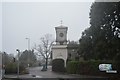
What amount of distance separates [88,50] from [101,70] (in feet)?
9.07

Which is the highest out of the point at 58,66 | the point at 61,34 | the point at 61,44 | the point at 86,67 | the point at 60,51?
the point at 61,34

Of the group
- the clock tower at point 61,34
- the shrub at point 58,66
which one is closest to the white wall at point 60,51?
the clock tower at point 61,34

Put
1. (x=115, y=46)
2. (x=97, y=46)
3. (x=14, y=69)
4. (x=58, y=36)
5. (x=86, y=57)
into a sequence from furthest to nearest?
1. (x=58, y=36)
2. (x=14, y=69)
3. (x=86, y=57)
4. (x=97, y=46)
5. (x=115, y=46)

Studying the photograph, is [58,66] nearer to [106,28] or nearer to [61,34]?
[61,34]

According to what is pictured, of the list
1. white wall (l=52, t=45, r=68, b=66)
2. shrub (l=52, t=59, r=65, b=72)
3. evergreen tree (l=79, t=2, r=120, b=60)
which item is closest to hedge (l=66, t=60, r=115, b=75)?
evergreen tree (l=79, t=2, r=120, b=60)

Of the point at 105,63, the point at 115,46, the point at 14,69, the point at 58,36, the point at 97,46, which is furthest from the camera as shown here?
the point at 58,36

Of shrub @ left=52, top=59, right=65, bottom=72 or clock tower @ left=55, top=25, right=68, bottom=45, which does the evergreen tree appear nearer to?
shrub @ left=52, top=59, right=65, bottom=72

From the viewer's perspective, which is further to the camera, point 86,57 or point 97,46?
point 86,57

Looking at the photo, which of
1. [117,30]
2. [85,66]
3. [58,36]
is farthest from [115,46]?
[58,36]

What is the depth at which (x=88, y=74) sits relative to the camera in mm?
29719

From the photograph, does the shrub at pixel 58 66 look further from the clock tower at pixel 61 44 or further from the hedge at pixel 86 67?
the clock tower at pixel 61 44

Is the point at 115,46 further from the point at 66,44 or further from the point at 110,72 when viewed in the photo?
the point at 66,44

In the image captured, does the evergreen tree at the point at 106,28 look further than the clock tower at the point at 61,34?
No

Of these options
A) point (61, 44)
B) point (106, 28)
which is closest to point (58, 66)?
point (61, 44)
